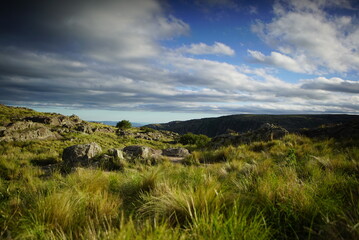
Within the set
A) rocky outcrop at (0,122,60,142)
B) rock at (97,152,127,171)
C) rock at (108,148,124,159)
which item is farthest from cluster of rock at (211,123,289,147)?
rocky outcrop at (0,122,60,142)

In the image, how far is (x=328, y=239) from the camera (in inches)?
70.7

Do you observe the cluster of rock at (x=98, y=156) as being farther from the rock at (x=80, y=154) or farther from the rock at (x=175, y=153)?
the rock at (x=175, y=153)

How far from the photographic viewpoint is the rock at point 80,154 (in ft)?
38.5

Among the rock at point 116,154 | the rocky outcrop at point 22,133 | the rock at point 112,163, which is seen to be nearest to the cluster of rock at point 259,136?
the rock at point 116,154

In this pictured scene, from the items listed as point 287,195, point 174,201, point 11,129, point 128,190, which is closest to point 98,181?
point 128,190

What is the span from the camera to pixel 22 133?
107 feet

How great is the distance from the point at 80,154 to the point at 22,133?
2933cm

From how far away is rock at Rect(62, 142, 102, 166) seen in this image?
11.7 m

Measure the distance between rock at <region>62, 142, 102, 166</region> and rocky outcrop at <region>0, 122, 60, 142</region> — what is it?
25.2 m

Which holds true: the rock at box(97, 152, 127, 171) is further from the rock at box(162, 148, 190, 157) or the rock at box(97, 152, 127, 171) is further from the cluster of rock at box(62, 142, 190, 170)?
the rock at box(162, 148, 190, 157)

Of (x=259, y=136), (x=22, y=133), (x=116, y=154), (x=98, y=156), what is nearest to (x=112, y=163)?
(x=116, y=154)

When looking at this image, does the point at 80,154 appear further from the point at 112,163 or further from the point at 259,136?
the point at 259,136

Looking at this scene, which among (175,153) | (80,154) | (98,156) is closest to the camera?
(98,156)

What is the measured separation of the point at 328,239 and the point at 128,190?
3540 millimetres
